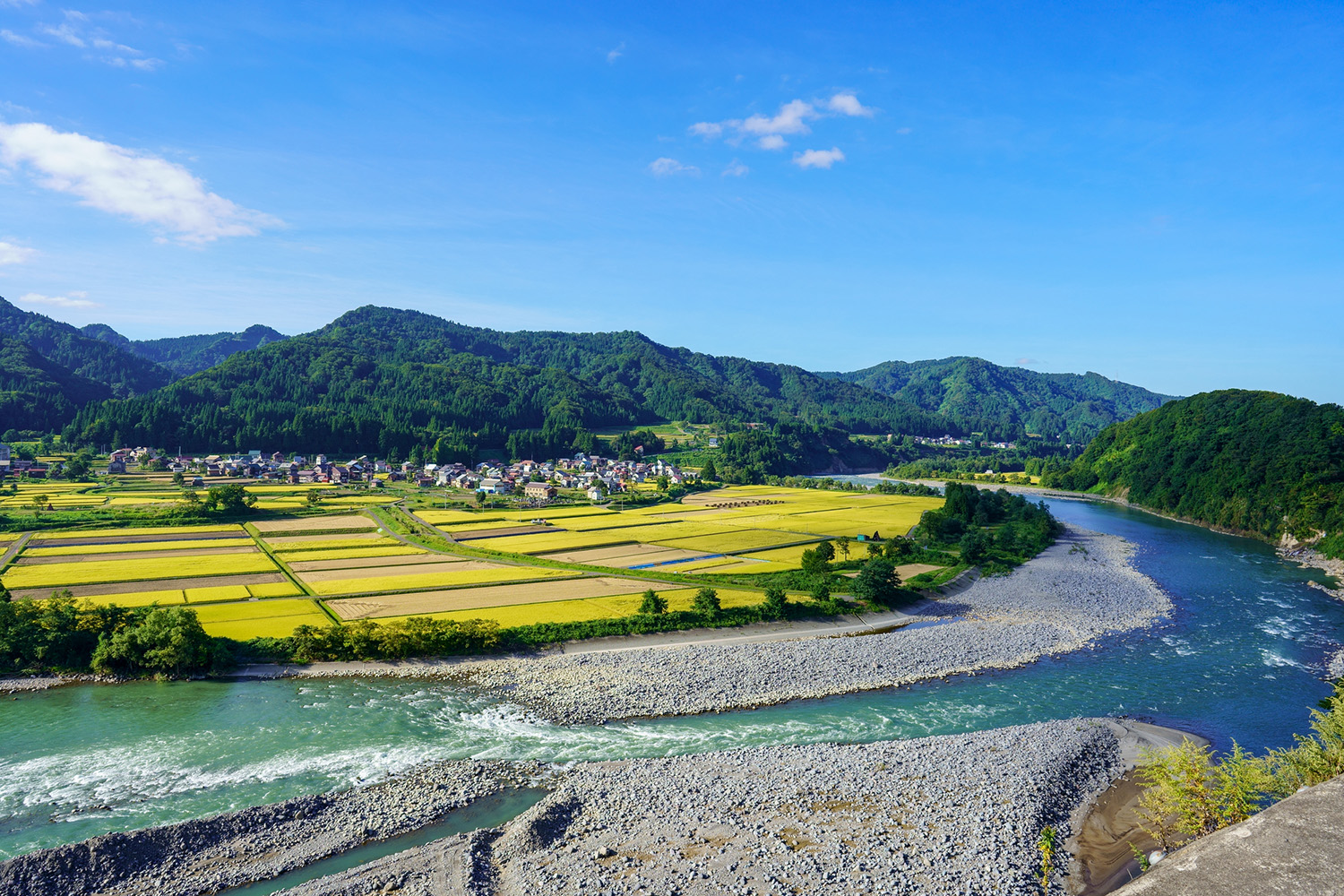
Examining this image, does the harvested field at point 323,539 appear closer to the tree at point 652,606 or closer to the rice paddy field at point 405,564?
the rice paddy field at point 405,564

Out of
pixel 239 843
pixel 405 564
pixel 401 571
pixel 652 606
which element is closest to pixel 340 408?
pixel 405 564

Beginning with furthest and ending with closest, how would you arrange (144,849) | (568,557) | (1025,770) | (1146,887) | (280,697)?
(568,557) → (280,697) → (1025,770) → (144,849) → (1146,887)

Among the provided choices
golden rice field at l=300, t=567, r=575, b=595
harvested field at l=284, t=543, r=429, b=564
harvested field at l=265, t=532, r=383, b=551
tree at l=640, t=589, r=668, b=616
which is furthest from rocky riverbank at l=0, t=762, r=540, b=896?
A: harvested field at l=265, t=532, r=383, b=551

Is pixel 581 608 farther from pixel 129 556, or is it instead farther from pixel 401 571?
pixel 129 556

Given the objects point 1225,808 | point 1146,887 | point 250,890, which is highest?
point 1146,887

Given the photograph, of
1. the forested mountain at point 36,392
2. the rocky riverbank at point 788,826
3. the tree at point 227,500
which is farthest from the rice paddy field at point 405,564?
the forested mountain at point 36,392

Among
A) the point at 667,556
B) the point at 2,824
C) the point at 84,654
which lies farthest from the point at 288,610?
the point at 667,556

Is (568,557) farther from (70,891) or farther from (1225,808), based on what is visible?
(1225,808)
